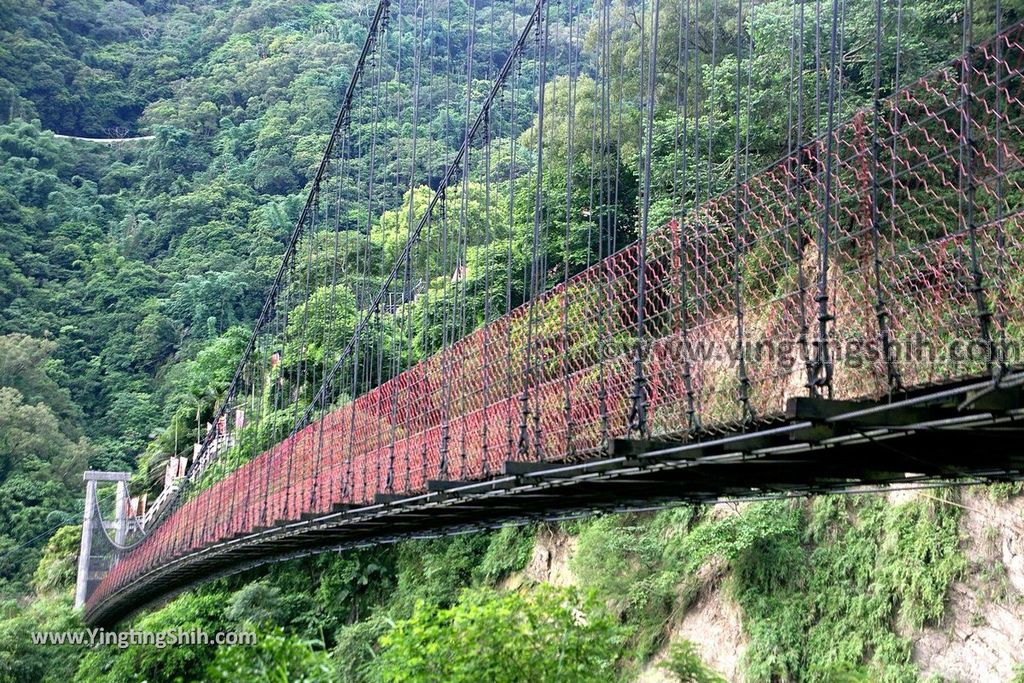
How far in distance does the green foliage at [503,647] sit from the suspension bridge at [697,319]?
19.8 inches

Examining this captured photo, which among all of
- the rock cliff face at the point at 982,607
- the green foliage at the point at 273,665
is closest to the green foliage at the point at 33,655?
the green foliage at the point at 273,665

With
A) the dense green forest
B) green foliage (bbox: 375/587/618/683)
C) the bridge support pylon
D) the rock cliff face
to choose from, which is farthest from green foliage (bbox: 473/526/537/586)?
the bridge support pylon

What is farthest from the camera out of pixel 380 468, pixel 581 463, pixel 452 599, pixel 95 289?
pixel 95 289

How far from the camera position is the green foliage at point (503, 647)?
5.04 meters

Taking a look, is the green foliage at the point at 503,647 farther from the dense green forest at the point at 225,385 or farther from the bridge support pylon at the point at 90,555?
the bridge support pylon at the point at 90,555

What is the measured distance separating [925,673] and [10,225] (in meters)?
26.9

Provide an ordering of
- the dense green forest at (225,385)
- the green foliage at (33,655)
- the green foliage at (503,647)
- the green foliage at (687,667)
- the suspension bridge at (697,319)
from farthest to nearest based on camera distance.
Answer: the green foliage at (33,655) < the dense green forest at (225,385) < the green foliage at (687,667) < the green foliage at (503,647) < the suspension bridge at (697,319)

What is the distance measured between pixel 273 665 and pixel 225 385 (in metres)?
15.0

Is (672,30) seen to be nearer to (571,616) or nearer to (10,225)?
(571,616)

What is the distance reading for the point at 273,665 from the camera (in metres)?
5.06

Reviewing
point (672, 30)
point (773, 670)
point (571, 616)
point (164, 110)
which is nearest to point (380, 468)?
point (571, 616)

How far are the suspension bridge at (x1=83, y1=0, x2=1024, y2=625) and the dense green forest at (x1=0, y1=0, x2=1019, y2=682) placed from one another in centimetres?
35

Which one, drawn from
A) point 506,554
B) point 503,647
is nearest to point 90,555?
point 506,554

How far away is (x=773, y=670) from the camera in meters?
6.09
